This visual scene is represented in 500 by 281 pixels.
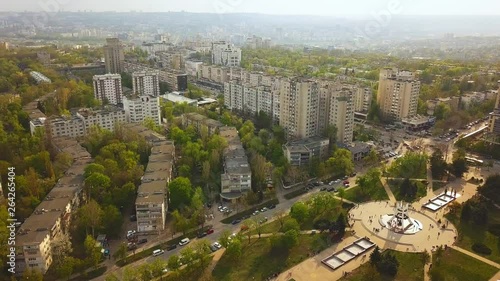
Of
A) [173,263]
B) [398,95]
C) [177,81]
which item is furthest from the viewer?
[177,81]

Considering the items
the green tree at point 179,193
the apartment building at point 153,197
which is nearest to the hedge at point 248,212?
the green tree at point 179,193

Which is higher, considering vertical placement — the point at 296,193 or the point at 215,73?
the point at 215,73

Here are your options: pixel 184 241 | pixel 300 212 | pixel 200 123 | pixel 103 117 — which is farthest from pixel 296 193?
pixel 103 117

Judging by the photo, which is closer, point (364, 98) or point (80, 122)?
point (80, 122)

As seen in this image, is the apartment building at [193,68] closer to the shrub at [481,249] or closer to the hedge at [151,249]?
the hedge at [151,249]

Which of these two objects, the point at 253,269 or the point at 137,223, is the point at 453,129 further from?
the point at 137,223

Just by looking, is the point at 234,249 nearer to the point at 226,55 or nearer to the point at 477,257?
the point at 477,257

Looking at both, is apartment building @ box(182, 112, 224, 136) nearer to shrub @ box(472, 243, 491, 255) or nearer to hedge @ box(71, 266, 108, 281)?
hedge @ box(71, 266, 108, 281)

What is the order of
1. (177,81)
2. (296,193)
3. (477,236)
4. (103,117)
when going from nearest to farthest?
(477,236)
(296,193)
(103,117)
(177,81)

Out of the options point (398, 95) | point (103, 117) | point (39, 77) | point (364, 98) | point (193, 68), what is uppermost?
point (39, 77)
